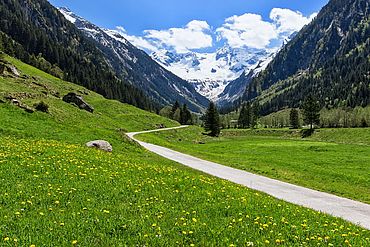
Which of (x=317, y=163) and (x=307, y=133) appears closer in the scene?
(x=317, y=163)

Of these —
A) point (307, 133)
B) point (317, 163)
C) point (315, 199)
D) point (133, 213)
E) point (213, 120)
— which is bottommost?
point (315, 199)

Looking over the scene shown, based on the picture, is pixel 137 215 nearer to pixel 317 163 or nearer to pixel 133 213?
pixel 133 213

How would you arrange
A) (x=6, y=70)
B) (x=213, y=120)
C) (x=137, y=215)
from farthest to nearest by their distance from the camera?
(x=213, y=120) < (x=6, y=70) < (x=137, y=215)

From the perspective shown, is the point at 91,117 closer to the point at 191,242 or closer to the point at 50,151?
the point at 50,151

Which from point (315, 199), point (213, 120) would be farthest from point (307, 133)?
point (315, 199)

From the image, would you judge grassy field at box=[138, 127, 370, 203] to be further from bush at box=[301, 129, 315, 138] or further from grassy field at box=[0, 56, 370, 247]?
grassy field at box=[0, 56, 370, 247]

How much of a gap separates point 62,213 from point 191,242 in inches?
185

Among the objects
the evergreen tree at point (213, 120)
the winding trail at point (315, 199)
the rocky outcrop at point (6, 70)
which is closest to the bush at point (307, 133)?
the evergreen tree at point (213, 120)

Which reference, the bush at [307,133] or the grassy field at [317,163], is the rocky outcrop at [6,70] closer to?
the grassy field at [317,163]

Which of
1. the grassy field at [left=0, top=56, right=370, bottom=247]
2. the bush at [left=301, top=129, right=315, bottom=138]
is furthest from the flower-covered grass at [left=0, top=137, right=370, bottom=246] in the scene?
the bush at [left=301, top=129, right=315, bottom=138]

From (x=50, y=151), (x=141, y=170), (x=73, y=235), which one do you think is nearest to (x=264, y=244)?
(x=73, y=235)

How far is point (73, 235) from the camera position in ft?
32.2

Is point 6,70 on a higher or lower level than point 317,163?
higher

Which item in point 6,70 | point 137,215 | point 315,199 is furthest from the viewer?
point 6,70
